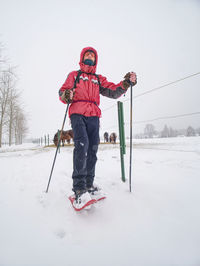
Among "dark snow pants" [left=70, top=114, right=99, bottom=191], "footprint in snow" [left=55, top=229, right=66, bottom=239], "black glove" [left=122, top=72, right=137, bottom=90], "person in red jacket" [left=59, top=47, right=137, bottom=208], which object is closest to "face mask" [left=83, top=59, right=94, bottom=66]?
"person in red jacket" [left=59, top=47, right=137, bottom=208]

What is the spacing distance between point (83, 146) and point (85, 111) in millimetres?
465

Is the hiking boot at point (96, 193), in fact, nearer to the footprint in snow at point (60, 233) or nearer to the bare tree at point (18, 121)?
the footprint in snow at point (60, 233)

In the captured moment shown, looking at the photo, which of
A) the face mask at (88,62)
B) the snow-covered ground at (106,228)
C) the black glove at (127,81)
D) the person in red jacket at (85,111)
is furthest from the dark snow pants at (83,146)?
the face mask at (88,62)

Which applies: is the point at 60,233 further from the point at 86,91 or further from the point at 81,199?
the point at 86,91

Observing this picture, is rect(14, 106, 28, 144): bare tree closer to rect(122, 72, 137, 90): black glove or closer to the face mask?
the face mask

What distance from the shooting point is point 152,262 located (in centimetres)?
83

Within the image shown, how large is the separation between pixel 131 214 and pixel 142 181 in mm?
857

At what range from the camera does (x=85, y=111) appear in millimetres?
1683

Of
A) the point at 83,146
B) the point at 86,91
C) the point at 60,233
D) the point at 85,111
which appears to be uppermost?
the point at 86,91

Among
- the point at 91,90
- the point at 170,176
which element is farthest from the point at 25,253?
the point at 170,176

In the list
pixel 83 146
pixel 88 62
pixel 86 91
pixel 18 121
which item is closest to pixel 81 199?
pixel 83 146

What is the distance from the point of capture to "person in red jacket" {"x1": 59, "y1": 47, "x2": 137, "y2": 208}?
5.08 feet

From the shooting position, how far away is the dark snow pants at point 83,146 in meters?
1.51

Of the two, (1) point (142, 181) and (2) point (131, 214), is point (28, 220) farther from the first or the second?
(1) point (142, 181)
